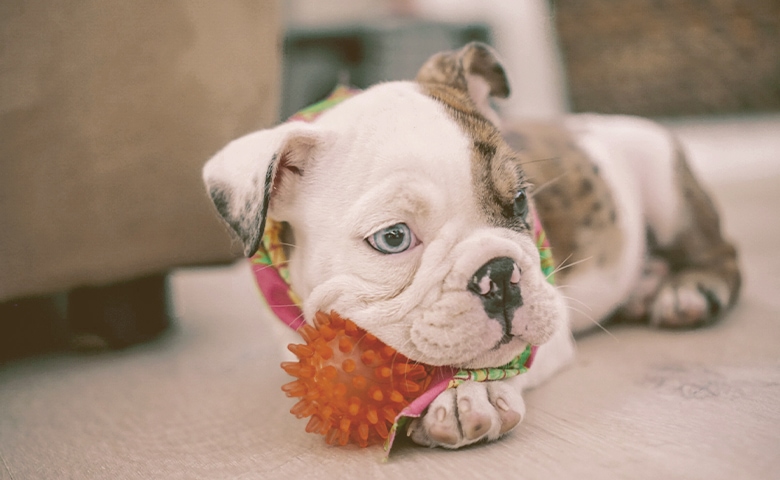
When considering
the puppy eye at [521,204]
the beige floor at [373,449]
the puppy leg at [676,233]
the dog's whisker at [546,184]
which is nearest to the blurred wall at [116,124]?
the beige floor at [373,449]

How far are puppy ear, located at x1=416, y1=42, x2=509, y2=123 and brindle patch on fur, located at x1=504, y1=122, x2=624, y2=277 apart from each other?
0.54 ft

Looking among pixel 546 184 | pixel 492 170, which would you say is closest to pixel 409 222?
pixel 492 170

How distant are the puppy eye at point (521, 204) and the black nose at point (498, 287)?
0.18m

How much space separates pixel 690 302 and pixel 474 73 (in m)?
0.91

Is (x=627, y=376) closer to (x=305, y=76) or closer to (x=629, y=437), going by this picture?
(x=629, y=437)

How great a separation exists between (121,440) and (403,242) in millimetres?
737

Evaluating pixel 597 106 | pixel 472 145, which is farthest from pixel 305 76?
pixel 472 145

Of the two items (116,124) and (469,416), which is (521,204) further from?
(116,124)

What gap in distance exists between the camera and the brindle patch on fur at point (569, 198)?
5.77ft

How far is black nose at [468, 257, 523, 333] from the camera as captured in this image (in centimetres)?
112

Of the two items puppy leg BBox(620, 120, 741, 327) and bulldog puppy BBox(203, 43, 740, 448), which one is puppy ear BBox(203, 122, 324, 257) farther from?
puppy leg BBox(620, 120, 741, 327)

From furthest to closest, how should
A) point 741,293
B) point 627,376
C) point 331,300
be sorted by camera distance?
point 741,293
point 627,376
point 331,300

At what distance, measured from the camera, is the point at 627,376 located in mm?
1455

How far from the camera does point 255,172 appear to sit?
120 cm
